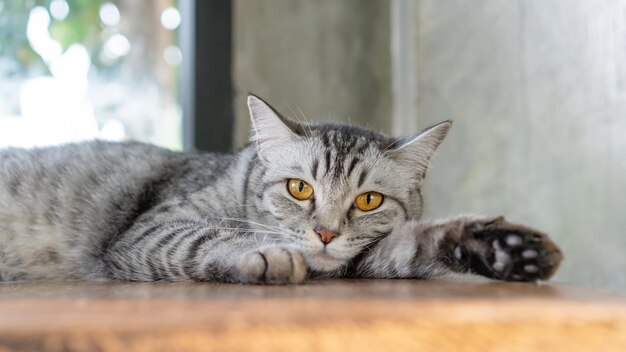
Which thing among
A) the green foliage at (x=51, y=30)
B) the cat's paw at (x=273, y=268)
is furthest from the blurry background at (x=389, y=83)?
the cat's paw at (x=273, y=268)

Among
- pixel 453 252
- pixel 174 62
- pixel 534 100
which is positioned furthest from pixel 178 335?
pixel 174 62

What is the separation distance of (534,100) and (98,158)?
1.28 meters

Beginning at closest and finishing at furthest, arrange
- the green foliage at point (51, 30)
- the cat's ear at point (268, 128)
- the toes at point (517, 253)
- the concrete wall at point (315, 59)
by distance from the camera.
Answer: the toes at point (517, 253)
the cat's ear at point (268, 128)
the green foliage at point (51, 30)
the concrete wall at point (315, 59)

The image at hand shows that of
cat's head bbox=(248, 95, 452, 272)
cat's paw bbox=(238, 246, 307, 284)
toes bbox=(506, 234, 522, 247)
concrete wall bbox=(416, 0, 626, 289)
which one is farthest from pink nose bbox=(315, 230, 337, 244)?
concrete wall bbox=(416, 0, 626, 289)

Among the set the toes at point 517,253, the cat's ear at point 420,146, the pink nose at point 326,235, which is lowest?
the pink nose at point 326,235

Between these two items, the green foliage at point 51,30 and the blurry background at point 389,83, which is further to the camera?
the green foliage at point 51,30

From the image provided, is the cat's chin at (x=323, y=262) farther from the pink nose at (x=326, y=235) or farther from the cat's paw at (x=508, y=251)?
the cat's paw at (x=508, y=251)

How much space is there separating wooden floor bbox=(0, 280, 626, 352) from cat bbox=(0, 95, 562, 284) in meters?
0.26

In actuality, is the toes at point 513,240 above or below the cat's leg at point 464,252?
above

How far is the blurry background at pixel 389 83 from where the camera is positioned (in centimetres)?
163

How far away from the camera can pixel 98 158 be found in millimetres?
1690

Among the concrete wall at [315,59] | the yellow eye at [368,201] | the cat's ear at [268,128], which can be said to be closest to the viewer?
the yellow eye at [368,201]

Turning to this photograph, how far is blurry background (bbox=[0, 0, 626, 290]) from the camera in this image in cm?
163

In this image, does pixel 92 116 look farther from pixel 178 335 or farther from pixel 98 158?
pixel 178 335
